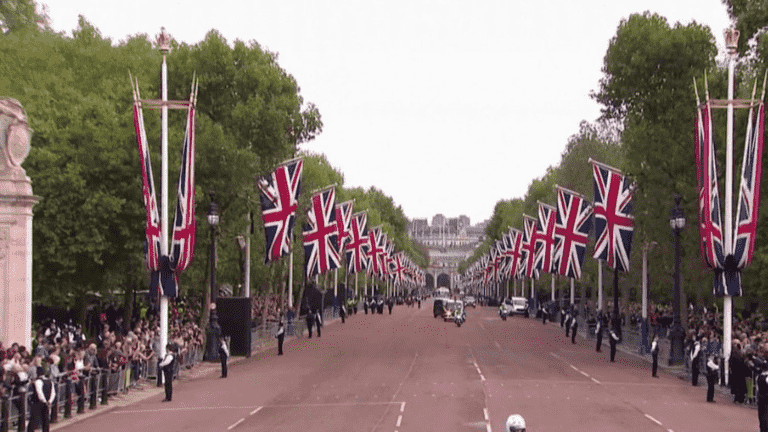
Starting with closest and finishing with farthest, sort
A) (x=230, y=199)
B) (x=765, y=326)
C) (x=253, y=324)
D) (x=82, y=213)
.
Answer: (x=82, y=213) → (x=230, y=199) → (x=765, y=326) → (x=253, y=324)

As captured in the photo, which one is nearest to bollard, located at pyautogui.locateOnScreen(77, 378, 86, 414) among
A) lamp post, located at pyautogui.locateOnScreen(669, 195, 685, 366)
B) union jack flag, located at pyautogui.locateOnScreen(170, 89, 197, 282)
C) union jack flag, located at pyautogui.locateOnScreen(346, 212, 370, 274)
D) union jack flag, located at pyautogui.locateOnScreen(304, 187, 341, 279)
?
union jack flag, located at pyautogui.locateOnScreen(170, 89, 197, 282)

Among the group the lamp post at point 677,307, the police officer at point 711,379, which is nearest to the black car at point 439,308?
the lamp post at point 677,307

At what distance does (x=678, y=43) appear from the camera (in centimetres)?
4122

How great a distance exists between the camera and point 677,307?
114 ft

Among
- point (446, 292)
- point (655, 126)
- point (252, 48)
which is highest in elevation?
point (252, 48)

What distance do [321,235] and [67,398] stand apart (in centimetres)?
2616

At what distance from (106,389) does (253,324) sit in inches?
1046

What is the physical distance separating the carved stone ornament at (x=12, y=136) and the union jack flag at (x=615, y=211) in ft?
70.7

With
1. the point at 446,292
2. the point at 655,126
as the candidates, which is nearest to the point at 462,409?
the point at 655,126

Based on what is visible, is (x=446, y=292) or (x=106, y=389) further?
(x=446, y=292)

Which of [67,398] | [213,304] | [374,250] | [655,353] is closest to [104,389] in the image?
[67,398]

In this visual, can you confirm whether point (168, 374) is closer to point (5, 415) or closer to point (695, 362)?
point (5, 415)

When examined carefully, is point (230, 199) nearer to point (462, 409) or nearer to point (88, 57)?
point (88, 57)

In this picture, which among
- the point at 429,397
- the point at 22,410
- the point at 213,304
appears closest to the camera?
the point at 22,410
